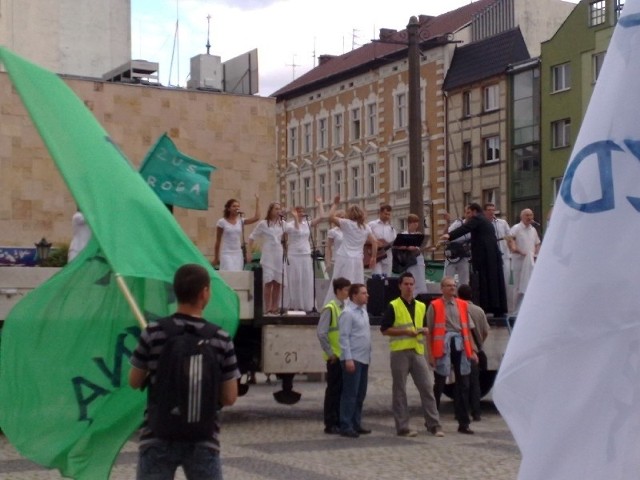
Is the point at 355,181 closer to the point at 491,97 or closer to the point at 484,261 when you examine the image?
the point at 491,97

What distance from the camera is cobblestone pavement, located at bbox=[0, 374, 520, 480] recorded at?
38.9 ft

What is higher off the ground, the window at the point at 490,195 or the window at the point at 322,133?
the window at the point at 322,133

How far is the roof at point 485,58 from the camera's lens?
59.5 meters

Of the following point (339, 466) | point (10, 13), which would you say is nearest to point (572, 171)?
point (339, 466)

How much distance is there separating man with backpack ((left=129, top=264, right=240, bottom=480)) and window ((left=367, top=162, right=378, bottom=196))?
62820 mm

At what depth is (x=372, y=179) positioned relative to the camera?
69312 millimetres

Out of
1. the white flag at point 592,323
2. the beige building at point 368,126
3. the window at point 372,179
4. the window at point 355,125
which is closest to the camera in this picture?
the white flag at point 592,323

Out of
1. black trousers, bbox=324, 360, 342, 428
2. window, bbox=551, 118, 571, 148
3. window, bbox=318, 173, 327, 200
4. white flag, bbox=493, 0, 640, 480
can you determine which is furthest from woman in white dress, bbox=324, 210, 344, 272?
window, bbox=318, 173, 327, 200

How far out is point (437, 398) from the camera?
53.5 feet

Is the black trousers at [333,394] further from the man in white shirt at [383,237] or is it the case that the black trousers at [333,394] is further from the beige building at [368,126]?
the beige building at [368,126]

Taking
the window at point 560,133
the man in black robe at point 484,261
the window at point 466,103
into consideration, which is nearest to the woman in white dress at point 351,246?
the man in black robe at point 484,261

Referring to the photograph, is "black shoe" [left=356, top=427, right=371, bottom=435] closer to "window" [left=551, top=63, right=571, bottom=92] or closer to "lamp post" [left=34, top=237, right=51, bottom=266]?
"lamp post" [left=34, top=237, right=51, bottom=266]

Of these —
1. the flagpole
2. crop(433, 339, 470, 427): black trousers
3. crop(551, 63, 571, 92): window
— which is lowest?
crop(433, 339, 470, 427): black trousers

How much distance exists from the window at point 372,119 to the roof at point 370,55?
6.39 feet
